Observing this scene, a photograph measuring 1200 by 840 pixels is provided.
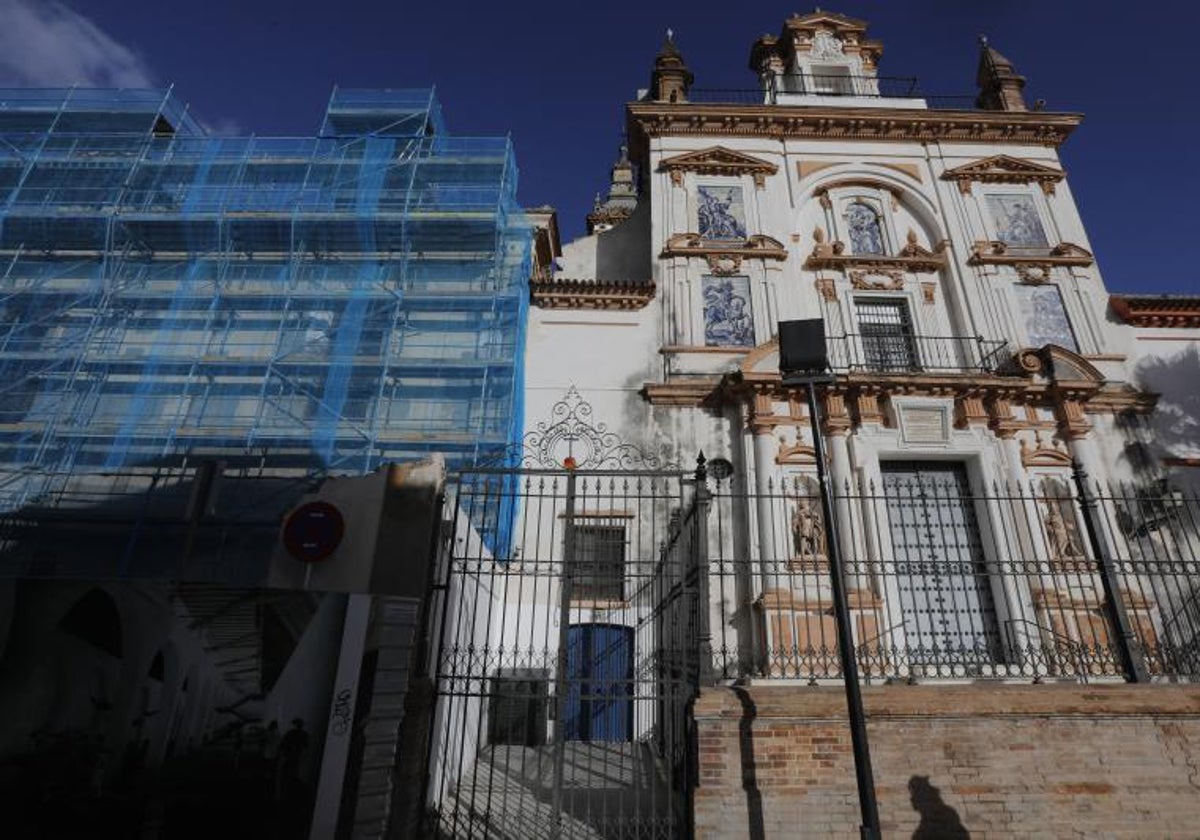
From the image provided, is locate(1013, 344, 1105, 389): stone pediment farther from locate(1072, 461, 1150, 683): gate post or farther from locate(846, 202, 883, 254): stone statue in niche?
locate(1072, 461, 1150, 683): gate post

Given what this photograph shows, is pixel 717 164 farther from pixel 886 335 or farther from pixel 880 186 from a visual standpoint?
pixel 886 335

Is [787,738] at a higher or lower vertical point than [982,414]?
lower

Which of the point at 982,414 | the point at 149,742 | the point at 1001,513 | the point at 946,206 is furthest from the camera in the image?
the point at 946,206

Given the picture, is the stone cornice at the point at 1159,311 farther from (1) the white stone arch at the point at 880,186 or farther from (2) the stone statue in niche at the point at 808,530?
(2) the stone statue in niche at the point at 808,530

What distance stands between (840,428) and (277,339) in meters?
11.3

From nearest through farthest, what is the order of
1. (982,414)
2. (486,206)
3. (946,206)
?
(982,414), (486,206), (946,206)

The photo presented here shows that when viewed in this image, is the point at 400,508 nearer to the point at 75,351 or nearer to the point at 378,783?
the point at 378,783

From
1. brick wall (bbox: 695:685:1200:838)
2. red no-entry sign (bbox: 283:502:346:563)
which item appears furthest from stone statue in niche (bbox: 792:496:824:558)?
red no-entry sign (bbox: 283:502:346:563)

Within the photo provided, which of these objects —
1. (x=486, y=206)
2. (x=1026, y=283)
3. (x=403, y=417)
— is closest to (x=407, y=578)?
(x=403, y=417)

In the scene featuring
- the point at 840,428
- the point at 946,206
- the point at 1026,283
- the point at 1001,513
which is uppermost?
the point at 946,206

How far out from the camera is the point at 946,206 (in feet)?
54.9

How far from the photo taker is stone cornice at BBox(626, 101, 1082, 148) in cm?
1750

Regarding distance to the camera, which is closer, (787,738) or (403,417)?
(787,738)

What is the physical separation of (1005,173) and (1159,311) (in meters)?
4.77
